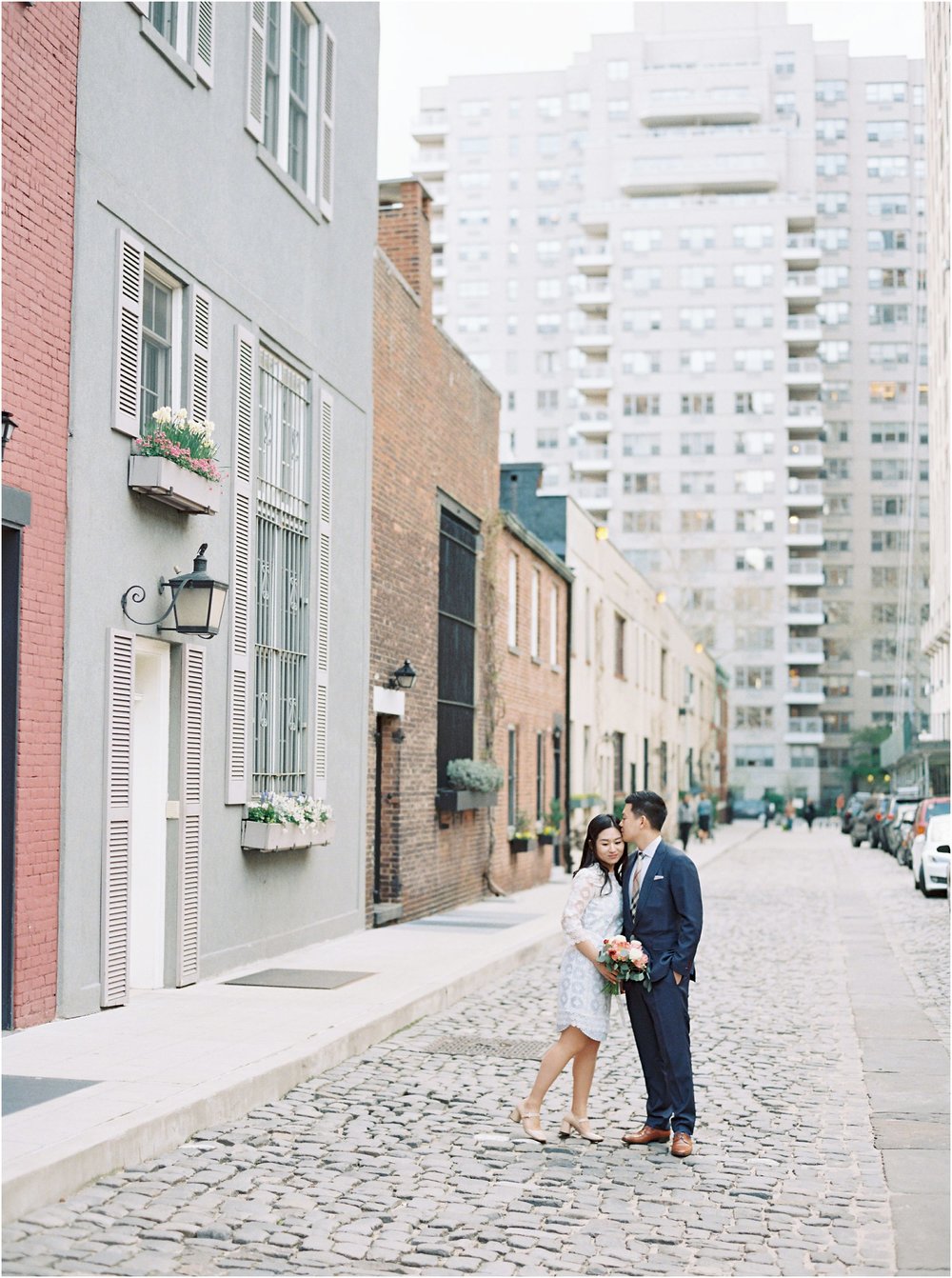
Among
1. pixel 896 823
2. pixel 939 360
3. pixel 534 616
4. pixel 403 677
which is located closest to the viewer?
pixel 403 677

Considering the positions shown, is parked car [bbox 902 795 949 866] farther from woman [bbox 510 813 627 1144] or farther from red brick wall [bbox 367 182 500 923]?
woman [bbox 510 813 627 1144]

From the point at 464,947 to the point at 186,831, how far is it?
4.33m

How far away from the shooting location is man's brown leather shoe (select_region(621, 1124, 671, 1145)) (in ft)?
24.3

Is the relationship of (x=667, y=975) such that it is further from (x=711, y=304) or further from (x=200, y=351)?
(x=711, y=304)

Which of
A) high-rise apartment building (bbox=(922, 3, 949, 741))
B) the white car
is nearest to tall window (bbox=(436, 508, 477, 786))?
the white car

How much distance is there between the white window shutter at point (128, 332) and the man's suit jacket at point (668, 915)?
4867mm

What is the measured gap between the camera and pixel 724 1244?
578 cm

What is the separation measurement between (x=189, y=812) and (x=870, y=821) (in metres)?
41.7

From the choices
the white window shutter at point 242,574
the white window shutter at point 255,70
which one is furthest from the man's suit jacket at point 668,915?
the white window shutter at point 255,70

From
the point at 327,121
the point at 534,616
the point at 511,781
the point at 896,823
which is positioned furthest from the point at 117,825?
the point at 896,823

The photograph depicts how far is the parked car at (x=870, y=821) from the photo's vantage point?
48625 millimetres

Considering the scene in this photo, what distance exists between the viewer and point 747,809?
9019 centimetres

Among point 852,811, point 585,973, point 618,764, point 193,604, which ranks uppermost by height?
point 193,604

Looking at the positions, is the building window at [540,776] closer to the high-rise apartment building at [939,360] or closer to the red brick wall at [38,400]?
the red brick wall at [38,400]
